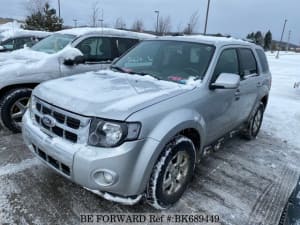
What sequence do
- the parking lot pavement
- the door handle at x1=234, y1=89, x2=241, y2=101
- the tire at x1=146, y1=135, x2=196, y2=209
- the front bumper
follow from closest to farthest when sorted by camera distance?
the front bumper
the tire at x1=146, y1=135, x2=196, y2=209
the parking lot pavement
the door handle at x1=234, y1=89, x2=241, y2=101

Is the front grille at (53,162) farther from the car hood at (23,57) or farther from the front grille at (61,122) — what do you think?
the car hood at (23,57)

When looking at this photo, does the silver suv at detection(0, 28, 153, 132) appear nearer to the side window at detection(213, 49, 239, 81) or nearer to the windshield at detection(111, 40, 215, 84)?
the windshield at detection(111, 40, 215, 84)

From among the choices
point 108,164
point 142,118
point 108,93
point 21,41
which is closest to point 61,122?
point 108,93

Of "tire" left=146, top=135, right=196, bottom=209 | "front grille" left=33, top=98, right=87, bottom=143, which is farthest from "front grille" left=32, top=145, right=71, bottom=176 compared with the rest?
"tire" left=146, top=135, right=196, bottom=209

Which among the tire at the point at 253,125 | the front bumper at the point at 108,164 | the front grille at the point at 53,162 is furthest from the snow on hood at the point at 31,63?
the tire at the point at 253,125

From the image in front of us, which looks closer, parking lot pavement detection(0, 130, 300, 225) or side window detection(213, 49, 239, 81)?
parking lot pavement detection(0, 130, 300, 225)

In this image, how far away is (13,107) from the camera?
4.17 metres

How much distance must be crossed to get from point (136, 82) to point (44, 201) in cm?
162

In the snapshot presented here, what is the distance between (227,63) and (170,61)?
2.58 ft

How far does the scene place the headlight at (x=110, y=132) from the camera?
2.13 m

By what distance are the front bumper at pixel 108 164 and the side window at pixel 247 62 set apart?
2.39 meters

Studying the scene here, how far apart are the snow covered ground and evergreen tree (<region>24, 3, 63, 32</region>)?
85.0 ft

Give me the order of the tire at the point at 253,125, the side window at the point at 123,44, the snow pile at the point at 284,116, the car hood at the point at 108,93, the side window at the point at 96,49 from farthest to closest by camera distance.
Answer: the side window at the point at 123,44 < the snow pile at the point at 284,116 < the side window at the point at 96,49 < the tire at the point at 253,125 < the car hood at the point at 108,93

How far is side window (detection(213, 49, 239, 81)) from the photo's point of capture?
3.22 m
